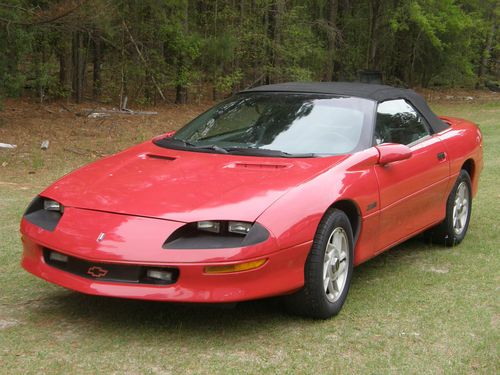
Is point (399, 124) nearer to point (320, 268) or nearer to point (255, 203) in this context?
point (320, 268)

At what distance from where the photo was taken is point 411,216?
5.14 metres

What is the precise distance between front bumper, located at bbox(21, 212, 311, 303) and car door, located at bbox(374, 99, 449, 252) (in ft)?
3.99

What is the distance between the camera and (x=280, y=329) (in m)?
3.92

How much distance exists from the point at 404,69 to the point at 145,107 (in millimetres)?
20705

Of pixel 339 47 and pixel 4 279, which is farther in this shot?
pixel 339 47

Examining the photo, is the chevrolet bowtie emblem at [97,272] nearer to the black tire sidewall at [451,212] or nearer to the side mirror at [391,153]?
the side mirror at [391,153]

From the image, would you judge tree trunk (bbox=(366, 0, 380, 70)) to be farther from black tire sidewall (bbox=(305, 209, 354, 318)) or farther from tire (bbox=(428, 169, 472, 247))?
black tire sidewall (bbox=(305, 209, 354, 318))

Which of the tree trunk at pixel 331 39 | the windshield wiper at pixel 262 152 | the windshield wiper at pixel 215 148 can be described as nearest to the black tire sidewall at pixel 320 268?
the windshield wiper at pixel 262 152

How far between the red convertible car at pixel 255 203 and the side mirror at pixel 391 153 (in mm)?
10

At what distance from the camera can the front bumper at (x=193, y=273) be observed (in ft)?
11.6

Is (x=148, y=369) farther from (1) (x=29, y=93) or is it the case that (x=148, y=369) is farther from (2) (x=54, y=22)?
(1) (x=29, y=93)

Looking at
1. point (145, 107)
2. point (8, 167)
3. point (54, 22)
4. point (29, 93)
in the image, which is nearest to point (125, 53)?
point (145, 107)

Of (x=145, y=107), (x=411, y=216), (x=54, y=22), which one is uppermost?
(x=54, y=22)

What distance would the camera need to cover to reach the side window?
16.7 ft
